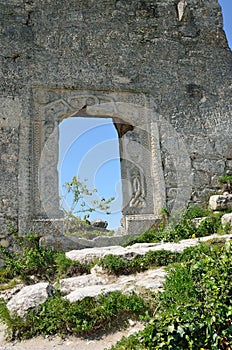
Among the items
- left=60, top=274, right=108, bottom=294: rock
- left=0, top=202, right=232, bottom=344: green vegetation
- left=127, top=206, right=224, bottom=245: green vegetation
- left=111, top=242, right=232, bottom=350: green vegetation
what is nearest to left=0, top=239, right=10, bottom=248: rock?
left=0, top=202, right=232, bottom=344: green vegetation

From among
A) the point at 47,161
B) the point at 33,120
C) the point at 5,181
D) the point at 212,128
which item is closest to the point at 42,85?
the point at 33,120

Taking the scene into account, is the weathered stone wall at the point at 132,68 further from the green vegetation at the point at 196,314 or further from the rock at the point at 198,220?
the green vegetation at the point at 196,314

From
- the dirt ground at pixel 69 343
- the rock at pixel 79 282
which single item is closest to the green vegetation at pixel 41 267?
the rock at pixel 79 282

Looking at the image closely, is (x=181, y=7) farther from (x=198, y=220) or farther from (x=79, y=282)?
(x=79, y=282)

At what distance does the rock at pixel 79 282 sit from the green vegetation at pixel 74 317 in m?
0.66

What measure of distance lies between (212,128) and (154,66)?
177 centimetres

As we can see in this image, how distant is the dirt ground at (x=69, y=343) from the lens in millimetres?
3607

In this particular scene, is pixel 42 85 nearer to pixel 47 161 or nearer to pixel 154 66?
pixel 47 161

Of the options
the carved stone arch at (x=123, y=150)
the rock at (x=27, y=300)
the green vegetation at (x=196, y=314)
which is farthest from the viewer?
the carved stone arch at (x=123, y=150)

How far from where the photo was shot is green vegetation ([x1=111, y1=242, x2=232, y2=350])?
116 inches

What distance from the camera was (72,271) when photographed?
5.35 metres

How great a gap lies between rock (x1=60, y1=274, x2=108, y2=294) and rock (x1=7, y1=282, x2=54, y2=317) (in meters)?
0.45

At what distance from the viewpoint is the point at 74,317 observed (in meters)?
3.86

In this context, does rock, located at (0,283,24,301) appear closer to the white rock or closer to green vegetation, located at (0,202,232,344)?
green vegetation, located at (0,202,232,344)
